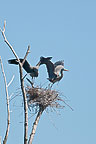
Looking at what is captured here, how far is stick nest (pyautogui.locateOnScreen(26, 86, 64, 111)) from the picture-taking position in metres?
9.50

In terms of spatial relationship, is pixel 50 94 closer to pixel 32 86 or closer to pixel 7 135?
pixel 32 86

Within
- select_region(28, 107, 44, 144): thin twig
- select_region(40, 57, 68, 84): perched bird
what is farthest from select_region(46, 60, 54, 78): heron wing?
select_region(28, 107, 44, 144): thin twig

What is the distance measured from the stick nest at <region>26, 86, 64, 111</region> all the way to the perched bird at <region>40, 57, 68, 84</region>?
0.67 metres

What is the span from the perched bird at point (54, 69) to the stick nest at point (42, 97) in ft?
2.20

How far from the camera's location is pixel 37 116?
8.96 metres

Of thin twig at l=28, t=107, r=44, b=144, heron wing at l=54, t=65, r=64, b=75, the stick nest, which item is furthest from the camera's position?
heron wing at l=54, t=65, r=64, b=75

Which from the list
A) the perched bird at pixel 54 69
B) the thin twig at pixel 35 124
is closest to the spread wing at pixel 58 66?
the perched bird at pixel 54 69

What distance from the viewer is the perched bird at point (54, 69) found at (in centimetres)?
1066

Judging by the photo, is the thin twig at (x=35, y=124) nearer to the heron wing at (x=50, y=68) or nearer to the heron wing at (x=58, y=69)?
the heron wing at (x=50, y=68)

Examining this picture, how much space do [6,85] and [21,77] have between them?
0.51 metres

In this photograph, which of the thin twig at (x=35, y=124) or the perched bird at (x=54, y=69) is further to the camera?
the perched bird at (x=54, y=69)

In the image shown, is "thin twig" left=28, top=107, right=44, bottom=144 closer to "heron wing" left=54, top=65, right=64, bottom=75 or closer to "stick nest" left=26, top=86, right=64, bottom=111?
"stick nest" left=26, top=86, right=64, bottom=111

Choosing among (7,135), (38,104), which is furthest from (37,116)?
(7,135)

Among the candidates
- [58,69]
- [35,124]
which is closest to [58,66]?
[58,69]
